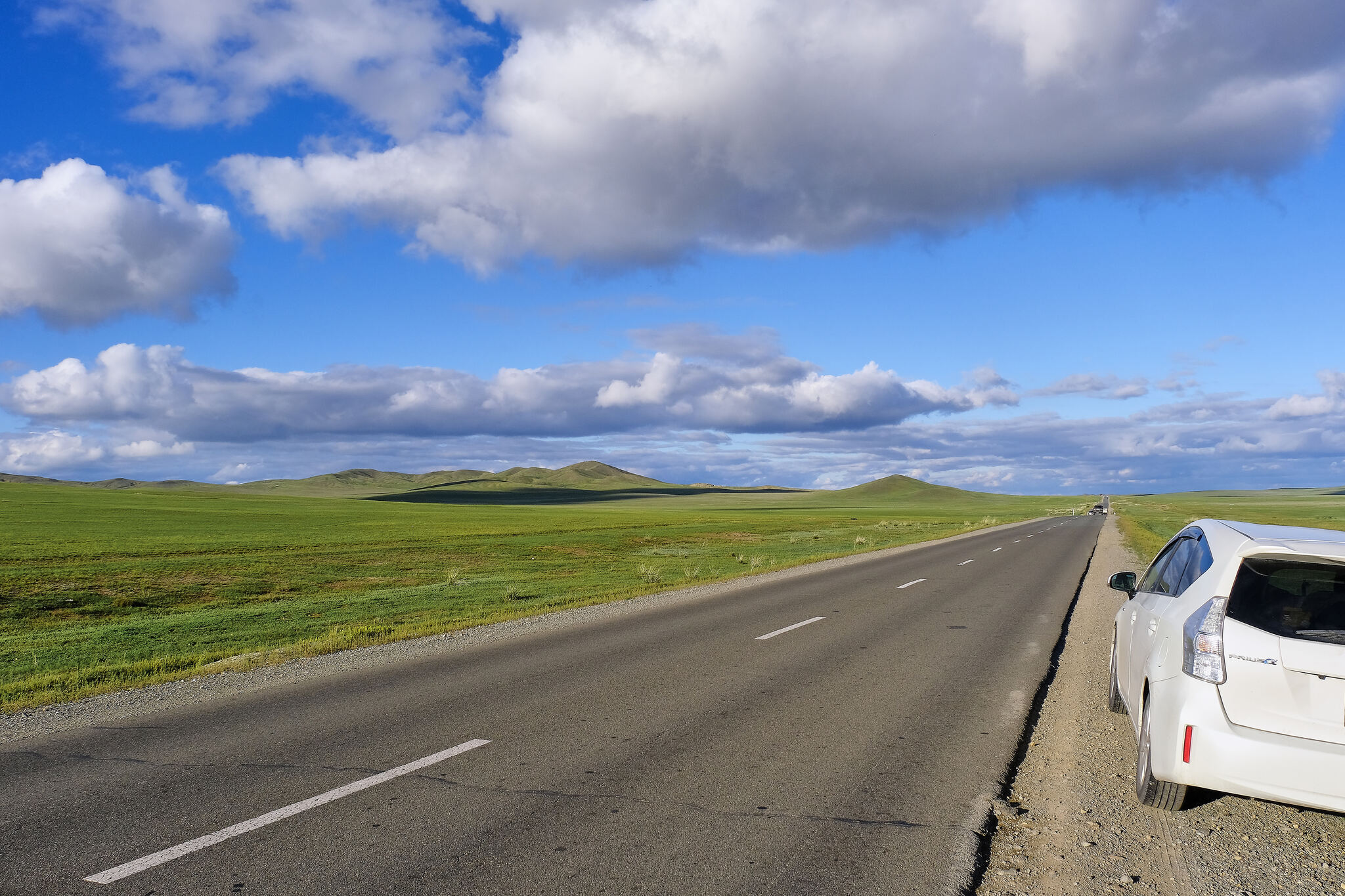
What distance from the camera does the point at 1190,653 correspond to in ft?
15.2

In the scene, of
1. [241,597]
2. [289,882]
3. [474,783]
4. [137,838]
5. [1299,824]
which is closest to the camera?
[289,882]

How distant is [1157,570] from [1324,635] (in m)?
2.91

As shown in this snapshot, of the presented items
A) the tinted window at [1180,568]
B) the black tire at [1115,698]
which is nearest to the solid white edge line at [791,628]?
the black tire at [1115,698]

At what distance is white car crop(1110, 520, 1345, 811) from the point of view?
4.21m

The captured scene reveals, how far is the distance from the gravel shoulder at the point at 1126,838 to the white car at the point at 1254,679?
335 millimetres

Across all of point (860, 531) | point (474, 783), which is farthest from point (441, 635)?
point (860, 531)

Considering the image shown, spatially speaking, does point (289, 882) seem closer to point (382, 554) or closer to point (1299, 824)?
point (1299, 824)

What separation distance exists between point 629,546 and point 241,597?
22.7 metres

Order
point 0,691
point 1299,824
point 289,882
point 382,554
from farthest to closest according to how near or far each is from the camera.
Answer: point 382,554
point 0,691
point 1299,824
point 289,882

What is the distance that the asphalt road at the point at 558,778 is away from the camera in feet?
13.9

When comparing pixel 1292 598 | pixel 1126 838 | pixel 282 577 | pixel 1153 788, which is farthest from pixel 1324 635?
pixel 282 577

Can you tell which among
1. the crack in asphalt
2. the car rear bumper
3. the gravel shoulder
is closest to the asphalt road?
the crack in asphalt

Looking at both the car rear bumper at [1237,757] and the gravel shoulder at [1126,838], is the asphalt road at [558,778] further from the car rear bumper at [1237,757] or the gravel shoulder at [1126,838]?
the car rear bumper at [1237,757]

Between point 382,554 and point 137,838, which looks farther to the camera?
point 382,554
